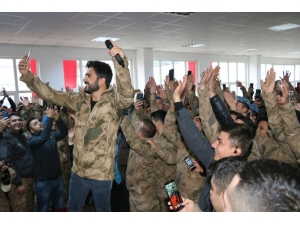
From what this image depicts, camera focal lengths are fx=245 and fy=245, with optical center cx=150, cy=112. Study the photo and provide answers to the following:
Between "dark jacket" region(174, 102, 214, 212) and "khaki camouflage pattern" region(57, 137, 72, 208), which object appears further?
"khaki camouflage pattern" region(57, 137, 72, 208)

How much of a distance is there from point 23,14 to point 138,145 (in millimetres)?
3949

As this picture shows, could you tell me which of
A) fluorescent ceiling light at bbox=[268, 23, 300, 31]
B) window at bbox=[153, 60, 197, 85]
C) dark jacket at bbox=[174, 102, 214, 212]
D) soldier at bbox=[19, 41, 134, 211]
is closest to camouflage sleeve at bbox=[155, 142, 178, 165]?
soldier at bbox=[19, 41, 134, 211]

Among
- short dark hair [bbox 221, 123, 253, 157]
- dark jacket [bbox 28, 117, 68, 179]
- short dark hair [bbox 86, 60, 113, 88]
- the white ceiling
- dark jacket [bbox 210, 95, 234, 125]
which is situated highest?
the white ceiling

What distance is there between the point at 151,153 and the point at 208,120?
827 millimetres

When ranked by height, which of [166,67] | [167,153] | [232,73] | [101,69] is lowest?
[167,153]

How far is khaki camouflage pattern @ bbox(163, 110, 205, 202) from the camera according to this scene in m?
2.17

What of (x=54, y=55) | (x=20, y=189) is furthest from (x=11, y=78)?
(x=20, y=189)

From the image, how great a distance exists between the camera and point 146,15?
509 centimetres

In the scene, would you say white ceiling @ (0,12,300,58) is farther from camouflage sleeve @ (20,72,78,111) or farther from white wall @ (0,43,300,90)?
camouflage sleeve @ (20,72,78,111)

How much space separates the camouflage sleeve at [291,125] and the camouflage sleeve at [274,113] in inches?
1.4

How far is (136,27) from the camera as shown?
6.12 m

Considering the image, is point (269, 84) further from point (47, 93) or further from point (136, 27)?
point (136, 27)

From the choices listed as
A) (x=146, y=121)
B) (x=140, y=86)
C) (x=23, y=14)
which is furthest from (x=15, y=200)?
(x=140, y=86)
